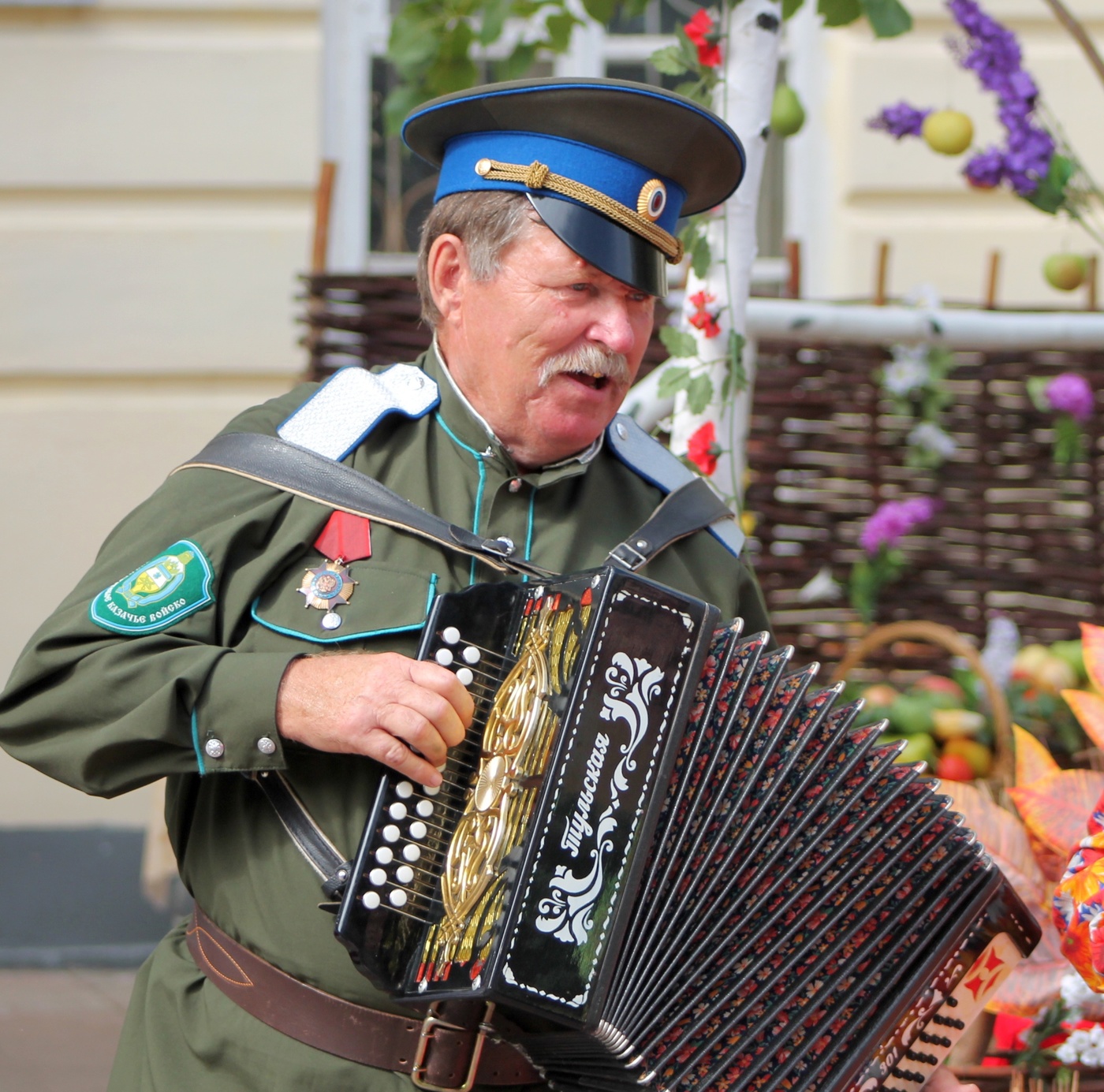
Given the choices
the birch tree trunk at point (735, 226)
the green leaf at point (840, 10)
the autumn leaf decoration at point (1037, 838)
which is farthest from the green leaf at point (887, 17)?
the autumn leaf decoration at point (1037, 838)

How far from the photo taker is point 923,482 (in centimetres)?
381

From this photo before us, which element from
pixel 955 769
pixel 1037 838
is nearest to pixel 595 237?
pixel 1037 838

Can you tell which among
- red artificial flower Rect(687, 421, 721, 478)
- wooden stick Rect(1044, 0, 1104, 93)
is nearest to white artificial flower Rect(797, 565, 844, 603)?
red artificial flower Rect(687, 421, 721, 478)

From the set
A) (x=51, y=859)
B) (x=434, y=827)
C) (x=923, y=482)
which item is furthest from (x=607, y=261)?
(x=51, y=859)

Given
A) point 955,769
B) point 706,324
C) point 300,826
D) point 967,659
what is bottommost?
point 955,769

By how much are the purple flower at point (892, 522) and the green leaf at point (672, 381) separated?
4.22ft

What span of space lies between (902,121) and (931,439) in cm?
88

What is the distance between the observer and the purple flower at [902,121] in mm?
3254

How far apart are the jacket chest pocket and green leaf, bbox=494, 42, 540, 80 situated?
161 centimetres

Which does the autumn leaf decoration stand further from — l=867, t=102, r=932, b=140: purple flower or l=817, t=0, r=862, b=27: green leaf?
l=867, t=102, r=932, b=140: purple flower

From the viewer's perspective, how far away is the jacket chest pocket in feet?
5.84

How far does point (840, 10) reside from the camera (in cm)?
255

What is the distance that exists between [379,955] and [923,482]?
2.63m

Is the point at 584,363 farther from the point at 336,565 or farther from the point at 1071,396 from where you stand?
the point at 1071,396
